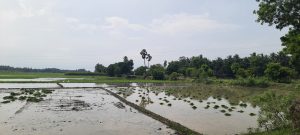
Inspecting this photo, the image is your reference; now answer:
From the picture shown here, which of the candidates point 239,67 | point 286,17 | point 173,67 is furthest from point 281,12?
point 173,67

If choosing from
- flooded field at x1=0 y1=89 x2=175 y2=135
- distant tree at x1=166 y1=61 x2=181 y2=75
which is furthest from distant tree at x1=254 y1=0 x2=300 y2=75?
distant tree at x1=166 y1=61 x2=181 y2=75

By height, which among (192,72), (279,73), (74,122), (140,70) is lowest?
(74,122)

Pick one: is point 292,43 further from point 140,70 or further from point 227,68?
point 140,70

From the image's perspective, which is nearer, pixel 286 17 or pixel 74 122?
pixel 286 17

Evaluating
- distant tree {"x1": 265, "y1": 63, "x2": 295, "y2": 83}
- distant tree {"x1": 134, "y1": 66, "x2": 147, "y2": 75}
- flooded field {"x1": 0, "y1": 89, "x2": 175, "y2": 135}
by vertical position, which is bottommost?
flooded field {"x1": 0, "y1": 89, "x2": 175, "y2": 135}

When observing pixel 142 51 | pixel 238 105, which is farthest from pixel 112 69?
pixel 238 105

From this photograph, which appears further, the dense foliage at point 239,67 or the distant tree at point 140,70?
the distant tree at point 140,70

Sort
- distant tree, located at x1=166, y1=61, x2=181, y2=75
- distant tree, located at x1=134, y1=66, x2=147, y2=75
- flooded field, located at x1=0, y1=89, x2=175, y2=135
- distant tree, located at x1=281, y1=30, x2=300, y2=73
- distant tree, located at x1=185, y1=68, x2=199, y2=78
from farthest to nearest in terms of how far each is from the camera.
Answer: distant tree, located at x1=134, y1=66, x2=147, y2=75
distant tree, located at x1=166, y1=61, x2=181, y2=75
distant tree, located at x1=185, y1=68, x2=199, y2=78
flooded field, located at x1=0, y1=89, x2=175, y2=135
distant tree, located at x1=281, y1=30, x2=300, y2=73

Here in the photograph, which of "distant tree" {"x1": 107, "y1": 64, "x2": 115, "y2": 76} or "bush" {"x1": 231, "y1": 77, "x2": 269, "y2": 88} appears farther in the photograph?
"distant tree" {"x1": 107, "y1": 64, "x2": 115, "y2": 76}

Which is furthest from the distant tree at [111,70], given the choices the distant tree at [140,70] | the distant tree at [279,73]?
the distant tree at [279,73]

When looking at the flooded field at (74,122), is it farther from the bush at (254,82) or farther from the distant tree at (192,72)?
the distant tree at (192,72)

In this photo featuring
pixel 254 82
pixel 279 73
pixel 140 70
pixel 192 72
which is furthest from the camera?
pixel 140 70

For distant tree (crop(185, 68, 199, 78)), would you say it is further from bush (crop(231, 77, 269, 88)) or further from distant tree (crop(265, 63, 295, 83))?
distant tree (crop(265, 63, 295, 83))

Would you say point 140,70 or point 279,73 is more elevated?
point 140,70
